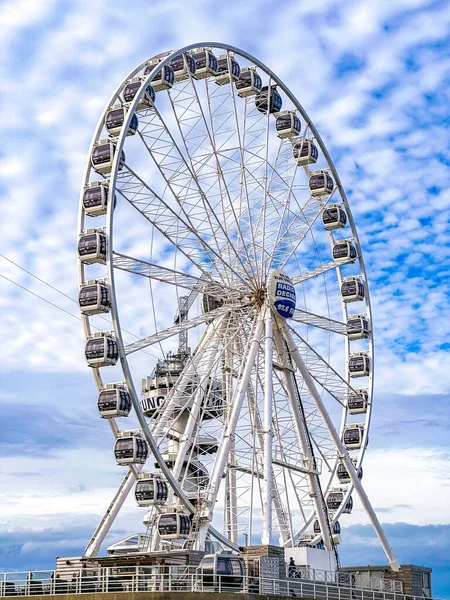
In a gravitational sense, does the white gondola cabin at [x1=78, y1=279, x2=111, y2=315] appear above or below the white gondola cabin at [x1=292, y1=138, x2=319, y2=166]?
below

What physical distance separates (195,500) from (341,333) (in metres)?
16.6

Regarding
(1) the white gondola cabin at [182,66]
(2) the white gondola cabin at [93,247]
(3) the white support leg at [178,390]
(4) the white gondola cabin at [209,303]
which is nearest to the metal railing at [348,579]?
(3) the white support leg at [178,390]

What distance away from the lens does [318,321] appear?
59.9 meters

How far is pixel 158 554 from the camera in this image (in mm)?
45312

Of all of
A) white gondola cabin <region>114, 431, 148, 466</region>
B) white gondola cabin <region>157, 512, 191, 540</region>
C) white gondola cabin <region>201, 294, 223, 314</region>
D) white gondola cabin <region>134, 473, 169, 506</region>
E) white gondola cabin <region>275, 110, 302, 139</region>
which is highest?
white gondola cabin <region>275, 110, 302, 139</region>

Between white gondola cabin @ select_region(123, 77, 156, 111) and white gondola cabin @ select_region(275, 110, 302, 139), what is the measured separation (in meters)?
10.7

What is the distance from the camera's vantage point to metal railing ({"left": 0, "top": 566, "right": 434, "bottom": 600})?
139 ft

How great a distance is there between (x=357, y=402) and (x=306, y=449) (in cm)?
702

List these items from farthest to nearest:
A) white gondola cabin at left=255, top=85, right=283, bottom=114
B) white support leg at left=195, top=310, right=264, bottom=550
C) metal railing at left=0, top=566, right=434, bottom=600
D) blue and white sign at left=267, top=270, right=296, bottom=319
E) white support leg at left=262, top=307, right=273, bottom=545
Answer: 1. white gondola cabin at left=255, top=85, right=283, bottom=114
2. blue and white sign at left=267, top=270, right=296, bottom=319
3. white support leg at left=195, top=310, right=264, bottom=550
4. white support leg at left=262, top=307, right=273, bottom=545
5. metal railing at left=0, top=566, right=434, bottom=600

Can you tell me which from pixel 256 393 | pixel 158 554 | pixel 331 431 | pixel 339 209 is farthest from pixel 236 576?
pixel 339 209

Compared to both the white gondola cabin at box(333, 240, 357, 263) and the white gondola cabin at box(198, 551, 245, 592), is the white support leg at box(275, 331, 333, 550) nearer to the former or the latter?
the white gondola cabin at box(333, 240, 357, 263)

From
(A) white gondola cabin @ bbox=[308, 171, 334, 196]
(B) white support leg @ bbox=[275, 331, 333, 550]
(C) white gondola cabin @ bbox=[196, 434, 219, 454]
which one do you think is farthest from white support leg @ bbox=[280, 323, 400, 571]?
(A) white gondola cabin @ bbox=[308, 171, 334, 196]

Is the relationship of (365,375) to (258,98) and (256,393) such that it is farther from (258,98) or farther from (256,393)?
(258,98)

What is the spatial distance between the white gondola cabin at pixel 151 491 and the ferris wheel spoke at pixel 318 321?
13554 mm
